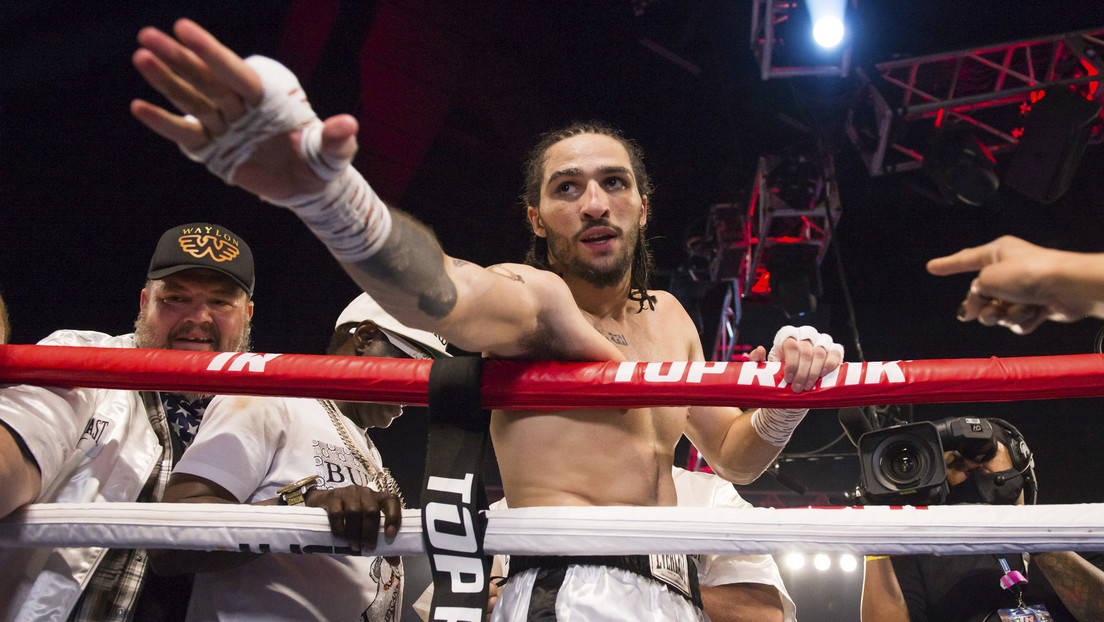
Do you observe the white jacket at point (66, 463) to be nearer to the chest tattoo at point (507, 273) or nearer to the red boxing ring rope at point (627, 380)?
the red boxing ring rope at point (627, 380)

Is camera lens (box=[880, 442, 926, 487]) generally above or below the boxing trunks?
above

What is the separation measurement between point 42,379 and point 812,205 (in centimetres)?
448

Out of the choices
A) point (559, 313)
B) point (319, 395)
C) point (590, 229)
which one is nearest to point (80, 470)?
point (319, 395)

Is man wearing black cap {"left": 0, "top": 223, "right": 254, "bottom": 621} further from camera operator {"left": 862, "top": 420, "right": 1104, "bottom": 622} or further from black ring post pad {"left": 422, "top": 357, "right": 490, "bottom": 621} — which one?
camera operator {"left": 862, "top": 420, "right": 1104, "bottom": 622}

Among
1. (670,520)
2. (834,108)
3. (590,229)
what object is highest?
(834,108)

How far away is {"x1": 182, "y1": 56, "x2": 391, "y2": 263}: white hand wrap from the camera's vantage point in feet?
2.44

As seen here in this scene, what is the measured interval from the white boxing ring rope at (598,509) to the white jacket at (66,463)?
0.28ft

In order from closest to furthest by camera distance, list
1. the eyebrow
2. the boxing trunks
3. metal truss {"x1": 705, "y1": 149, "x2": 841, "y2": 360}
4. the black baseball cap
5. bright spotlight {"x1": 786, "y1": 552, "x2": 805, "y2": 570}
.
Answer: the boxing trunks → the eyebrow → the black baseball cap → bright spotlight {"x1": 786, "y1": 552, "x2": 805, "y2": 570} → metal truss {"x1": 705, "y1": 149, "x2": 841, "y2": 360}

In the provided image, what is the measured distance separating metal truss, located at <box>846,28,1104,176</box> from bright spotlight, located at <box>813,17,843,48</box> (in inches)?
13.2

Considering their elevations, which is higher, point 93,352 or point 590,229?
point 590,229

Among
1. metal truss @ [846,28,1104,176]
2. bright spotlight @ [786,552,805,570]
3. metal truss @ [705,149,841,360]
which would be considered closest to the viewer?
metal truss @ [846,28,1104,176]

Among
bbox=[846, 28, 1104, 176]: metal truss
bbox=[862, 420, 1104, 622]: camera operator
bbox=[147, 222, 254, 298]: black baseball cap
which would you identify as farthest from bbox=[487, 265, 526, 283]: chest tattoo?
bbox=[846, 28, 1104, 176]: metal truss

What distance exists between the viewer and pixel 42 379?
3.83 ft

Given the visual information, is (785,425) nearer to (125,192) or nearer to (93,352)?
(93,352)
